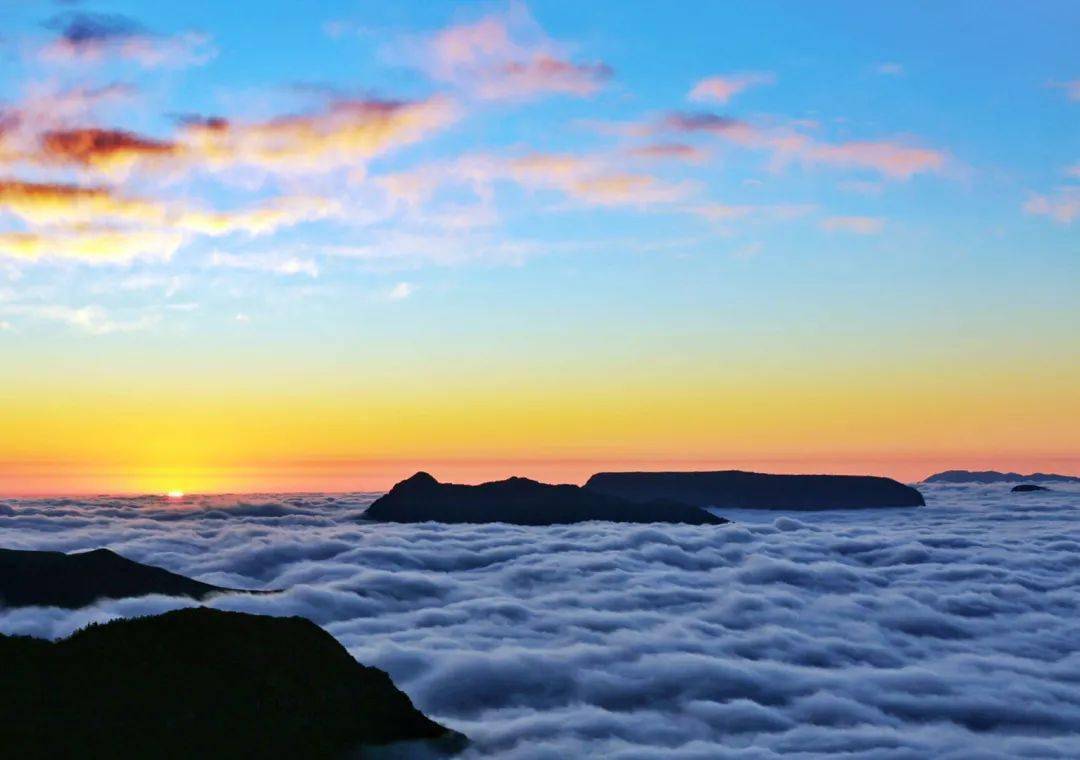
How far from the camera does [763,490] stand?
55.2 meters

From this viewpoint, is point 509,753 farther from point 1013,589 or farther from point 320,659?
point 1013,589

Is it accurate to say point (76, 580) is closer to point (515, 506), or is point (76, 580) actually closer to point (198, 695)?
point (198, 695)

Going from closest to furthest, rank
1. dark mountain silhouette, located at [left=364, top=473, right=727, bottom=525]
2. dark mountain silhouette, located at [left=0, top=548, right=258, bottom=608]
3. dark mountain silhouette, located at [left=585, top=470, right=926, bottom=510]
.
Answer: dark mountain silhouette, located at [left=0, top=548, right=258, bottom=608]
dark mountain silhouette, located at [left=364, top=473, right=727, bottom=525]
dark mountain silhouette, located at [left=585, top=470, right=926, bottom=510]

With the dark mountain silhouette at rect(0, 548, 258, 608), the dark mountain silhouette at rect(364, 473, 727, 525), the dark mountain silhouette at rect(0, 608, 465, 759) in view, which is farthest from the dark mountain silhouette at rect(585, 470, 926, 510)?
the dark mountain silhouette at rect(0, 608, 465, 759)

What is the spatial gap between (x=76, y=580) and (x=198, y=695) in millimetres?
7439

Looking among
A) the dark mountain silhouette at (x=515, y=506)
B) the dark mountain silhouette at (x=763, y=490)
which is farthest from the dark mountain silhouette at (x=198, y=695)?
the dark mountain silhouette at (x=763, y=490)

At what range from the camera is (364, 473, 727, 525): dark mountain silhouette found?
118 ft

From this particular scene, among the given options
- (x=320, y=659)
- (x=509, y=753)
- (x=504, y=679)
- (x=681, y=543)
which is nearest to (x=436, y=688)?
(x=504, y=679)

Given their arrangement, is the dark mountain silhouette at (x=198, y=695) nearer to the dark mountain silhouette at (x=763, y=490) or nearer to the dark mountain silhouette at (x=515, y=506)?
the dark mountain silhouette at (x=515, y=506)

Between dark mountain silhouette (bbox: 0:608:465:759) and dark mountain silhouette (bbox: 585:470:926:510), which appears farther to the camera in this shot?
dark mountain silhouette (bbox: 585:470:926:510)

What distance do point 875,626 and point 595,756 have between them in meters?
Result: 10.2

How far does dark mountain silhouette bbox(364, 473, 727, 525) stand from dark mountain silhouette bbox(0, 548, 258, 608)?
2070cm

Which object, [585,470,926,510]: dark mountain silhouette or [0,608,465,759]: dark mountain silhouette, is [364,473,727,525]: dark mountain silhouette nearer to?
[585,470,926,510]: dark mountain silhouette

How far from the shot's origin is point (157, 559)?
23.4 m
